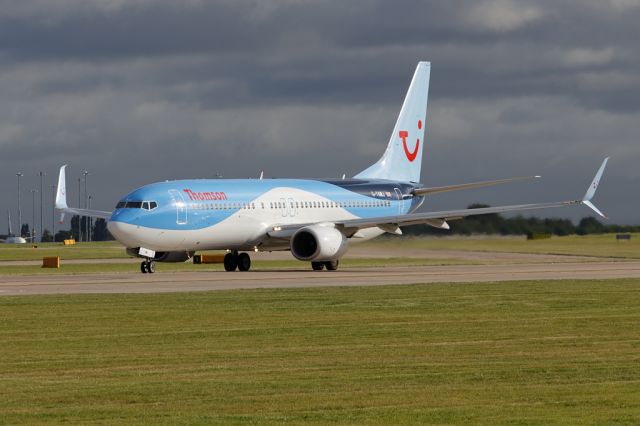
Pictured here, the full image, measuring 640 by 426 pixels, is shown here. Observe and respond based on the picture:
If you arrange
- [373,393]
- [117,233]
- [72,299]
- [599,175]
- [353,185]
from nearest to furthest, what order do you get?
[373,393] < [72,299] < [117,233] < [599,175] < [353,185]

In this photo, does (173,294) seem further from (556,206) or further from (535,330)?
(556,206)

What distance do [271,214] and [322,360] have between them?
3792 cm

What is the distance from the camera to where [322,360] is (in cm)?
2214

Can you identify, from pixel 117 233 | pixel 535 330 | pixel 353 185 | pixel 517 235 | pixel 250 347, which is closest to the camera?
pixel 250 347

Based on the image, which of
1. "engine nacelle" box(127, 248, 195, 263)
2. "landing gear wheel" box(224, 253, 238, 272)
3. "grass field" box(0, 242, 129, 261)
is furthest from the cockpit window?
"grass field" box(0, 242, 129, 261)

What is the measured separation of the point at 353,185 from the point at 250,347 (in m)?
40.7

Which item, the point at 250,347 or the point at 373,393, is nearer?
the point at 373,393

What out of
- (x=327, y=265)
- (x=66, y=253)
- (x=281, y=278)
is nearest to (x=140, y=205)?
(x=281, y=278)

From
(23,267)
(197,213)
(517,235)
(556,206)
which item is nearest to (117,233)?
(197,213)

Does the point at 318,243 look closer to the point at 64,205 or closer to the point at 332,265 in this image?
the point at 332,265

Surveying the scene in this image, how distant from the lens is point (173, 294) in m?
39.2

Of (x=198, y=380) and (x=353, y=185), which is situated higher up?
(x=353, y=185)

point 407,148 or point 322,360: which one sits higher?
point 407,148

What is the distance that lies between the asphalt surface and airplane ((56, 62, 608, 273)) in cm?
142
